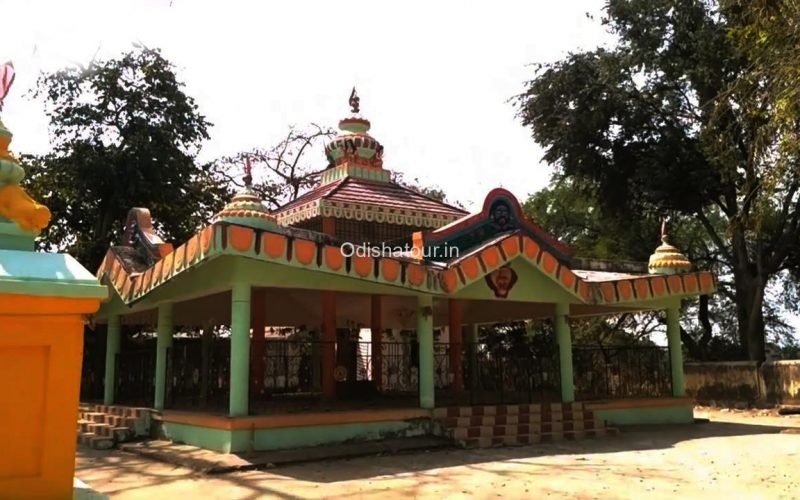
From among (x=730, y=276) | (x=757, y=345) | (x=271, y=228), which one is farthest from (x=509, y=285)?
(x=730, y=276)

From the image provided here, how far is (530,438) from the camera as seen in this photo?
10.2 meters

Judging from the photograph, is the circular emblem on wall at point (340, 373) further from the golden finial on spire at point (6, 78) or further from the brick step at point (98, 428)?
the golden finial on spire at point (6, 78)

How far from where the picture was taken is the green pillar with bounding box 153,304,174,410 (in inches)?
429

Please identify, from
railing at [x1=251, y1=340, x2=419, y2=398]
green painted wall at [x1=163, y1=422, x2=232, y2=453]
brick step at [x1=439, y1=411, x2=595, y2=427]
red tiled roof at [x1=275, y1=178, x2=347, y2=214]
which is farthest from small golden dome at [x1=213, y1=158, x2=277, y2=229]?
brick step at [x1=439, y1=411, x2=595, y2=427]

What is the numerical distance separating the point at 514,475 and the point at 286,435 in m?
2.91

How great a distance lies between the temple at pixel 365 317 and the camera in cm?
891

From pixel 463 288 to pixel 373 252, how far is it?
1.50 m

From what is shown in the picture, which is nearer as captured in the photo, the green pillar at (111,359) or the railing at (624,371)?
the railing at (624,371)

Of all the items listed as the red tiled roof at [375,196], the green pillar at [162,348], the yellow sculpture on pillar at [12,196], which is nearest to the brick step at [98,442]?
the green pillar at [162,348]

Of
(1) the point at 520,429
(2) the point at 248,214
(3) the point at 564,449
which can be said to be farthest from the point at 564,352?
(2) the point at 248,214

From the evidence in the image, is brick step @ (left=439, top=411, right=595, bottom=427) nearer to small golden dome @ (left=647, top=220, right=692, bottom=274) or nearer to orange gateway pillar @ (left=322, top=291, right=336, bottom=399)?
orange gateway pillar @ (left=322, top=291, right=336, bottom=399)

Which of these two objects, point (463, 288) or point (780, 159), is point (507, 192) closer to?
point (463, 288)

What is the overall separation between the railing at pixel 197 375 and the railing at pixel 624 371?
651 cm

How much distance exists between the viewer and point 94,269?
60.7 feet
